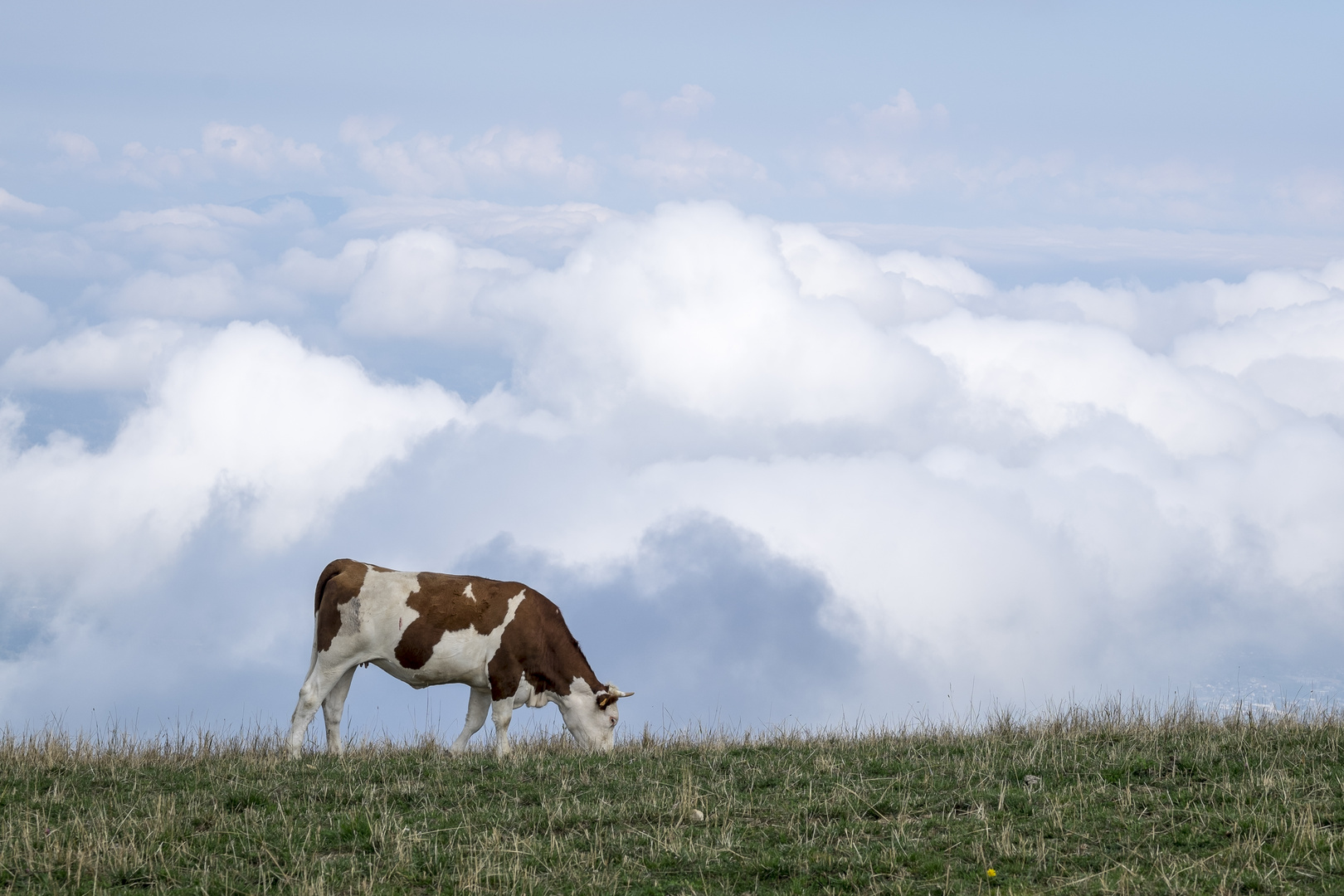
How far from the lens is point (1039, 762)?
11914 millimetres

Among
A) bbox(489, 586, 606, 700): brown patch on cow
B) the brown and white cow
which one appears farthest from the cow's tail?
bbox(489, 586, 606, 700): brown patch on cow

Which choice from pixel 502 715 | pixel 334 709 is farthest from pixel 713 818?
pixel 334 709

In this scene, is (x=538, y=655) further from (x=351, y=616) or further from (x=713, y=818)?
(x=713, y=818)

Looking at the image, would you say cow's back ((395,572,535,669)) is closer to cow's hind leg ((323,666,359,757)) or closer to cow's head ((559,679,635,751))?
cow's hind leg ((323,666,359,757))

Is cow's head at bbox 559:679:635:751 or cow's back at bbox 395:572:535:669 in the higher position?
cow's back at bbox 395:572:535:669

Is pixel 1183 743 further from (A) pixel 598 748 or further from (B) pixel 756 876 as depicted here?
(A) pixel 598 748

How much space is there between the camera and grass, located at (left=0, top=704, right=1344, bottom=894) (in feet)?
27.9

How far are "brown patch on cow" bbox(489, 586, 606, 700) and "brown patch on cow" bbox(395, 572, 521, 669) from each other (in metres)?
0.28

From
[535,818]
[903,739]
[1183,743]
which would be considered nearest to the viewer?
[535,818]

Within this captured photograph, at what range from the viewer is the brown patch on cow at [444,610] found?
15641 millimetres

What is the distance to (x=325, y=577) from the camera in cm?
1605

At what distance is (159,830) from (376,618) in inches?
231

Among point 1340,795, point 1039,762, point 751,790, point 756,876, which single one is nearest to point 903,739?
point 1039,762

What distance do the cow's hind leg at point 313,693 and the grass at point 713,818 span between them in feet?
5.14
